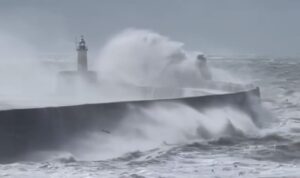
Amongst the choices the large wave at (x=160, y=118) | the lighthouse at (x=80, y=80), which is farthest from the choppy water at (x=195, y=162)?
the lighthouse at (x=80, y=80)

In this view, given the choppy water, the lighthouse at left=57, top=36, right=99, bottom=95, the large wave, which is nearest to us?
the choppy water

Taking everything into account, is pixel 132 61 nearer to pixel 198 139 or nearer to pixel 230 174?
pixel 198 139

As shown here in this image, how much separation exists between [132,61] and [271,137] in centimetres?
945

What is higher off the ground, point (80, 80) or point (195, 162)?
point (80, 80)

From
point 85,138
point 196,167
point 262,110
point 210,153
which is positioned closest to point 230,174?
point 196,167

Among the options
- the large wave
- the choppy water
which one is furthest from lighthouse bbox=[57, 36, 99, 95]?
the choppy water

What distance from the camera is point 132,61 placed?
2234cm

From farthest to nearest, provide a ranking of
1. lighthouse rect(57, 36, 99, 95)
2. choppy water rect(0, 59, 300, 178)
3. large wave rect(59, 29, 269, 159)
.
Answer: lighthouse rect(57, 36, 99, 95) → large wave rect(59, 29, 269, 159) → choppy water rect(0, 59, 300, 178)

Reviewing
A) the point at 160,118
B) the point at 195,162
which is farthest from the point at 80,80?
the point at 195,162

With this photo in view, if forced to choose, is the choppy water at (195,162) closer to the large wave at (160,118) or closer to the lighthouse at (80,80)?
the large wave at (160,118)

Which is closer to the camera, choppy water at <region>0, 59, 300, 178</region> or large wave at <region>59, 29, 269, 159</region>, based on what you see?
choppy water at <region>0, 59, 300, 178</region>

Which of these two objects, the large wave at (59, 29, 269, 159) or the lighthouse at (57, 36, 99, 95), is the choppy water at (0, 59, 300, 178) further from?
the lighthouse at (57, 36, 99, 95)

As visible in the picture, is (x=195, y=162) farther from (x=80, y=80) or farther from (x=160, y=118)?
(x=80, y=80)

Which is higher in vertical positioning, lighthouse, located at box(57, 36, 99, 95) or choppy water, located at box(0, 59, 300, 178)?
lighthouse, located at box(57, 36, 99, 95)
